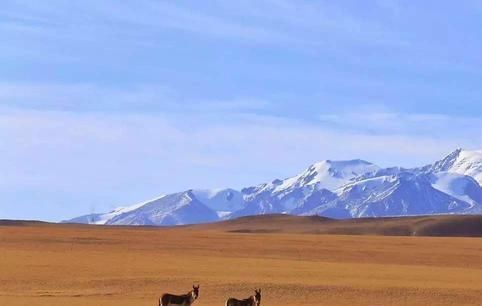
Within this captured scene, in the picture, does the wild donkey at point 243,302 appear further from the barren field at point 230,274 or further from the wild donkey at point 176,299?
the barren field at point 230,274

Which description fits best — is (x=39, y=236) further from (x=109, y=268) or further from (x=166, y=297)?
(x=166, y=297)

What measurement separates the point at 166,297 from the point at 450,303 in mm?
10273

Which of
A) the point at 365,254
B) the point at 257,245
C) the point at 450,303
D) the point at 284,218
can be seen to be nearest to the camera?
the point at 450,303

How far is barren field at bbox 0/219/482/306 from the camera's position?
31.0 meters

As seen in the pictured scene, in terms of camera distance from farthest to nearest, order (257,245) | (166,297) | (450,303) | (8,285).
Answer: (257,245) → (8,285) → (450,303) → (166,297)

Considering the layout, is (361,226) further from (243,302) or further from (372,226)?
(243,302)

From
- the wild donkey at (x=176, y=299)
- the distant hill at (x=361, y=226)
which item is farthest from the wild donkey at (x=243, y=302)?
the distant hill at (x=361, y=226)

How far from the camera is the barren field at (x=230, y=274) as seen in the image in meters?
31.0

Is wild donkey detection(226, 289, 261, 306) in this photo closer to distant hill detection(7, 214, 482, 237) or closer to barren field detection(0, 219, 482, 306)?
barren field detection(0, 219, 482, 306)

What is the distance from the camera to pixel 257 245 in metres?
64.3

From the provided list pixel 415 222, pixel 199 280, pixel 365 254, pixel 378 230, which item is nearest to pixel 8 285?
pixel 199 280

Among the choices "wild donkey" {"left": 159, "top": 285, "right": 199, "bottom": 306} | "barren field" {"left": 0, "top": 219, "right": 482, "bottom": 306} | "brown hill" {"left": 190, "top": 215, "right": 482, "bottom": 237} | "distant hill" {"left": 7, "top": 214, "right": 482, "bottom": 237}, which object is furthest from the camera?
"brown hill" {"left": 190, "top": 215, "right": 482, "bottom": 237}

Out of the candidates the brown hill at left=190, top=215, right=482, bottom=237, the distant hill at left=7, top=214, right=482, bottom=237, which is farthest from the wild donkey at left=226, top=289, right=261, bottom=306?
the brown hill at left=190, top=215, right=482, bottom=237

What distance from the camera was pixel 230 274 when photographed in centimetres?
3788
